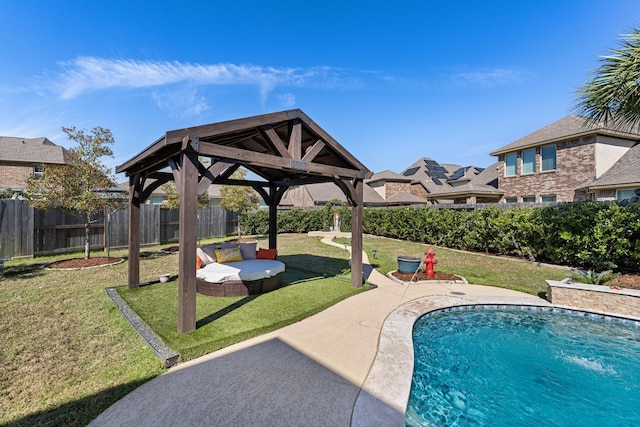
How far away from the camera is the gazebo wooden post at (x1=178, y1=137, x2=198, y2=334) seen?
4.30 m

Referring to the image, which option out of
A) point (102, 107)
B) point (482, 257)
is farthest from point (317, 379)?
point (102, 107)

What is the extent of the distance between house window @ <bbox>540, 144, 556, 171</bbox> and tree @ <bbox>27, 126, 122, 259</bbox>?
73.3ft

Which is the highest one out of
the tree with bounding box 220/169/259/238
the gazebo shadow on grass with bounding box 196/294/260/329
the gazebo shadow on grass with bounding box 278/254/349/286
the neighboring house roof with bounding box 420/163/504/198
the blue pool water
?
the neighboring house roof with bounding box 420/163/504/198

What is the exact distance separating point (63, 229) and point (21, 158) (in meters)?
19.5

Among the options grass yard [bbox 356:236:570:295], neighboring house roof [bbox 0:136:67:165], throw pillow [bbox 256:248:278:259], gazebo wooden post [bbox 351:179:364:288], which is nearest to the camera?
gazebo wooden post [bbox 351:179:364:288]

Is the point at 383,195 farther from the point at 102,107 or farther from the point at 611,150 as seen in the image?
the point at 102,107

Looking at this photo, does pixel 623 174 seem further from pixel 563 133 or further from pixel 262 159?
pixel 262 159

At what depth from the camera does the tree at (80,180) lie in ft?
31.2

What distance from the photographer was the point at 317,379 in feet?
11.0

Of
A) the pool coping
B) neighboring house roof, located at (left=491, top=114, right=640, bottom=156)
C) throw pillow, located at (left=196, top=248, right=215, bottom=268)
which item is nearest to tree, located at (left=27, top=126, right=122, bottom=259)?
throw pillow, located at (left=196, top=248, right=215, bottom=268)

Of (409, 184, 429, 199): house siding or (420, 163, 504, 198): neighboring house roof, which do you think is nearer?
(420, 163, 504, 198): neighboring house roof

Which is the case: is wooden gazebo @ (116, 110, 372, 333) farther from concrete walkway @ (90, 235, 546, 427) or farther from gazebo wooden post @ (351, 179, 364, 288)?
concrete walkway @ (90, 235, 546, 427)

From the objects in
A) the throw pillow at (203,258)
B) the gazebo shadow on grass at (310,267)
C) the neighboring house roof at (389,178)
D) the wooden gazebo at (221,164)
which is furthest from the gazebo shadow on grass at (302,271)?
the neighboring house roof at (389,178)

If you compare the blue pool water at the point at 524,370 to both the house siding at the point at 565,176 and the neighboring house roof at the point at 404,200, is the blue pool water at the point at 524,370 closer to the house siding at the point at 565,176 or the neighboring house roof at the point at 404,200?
the house siding at the point at 565,176
